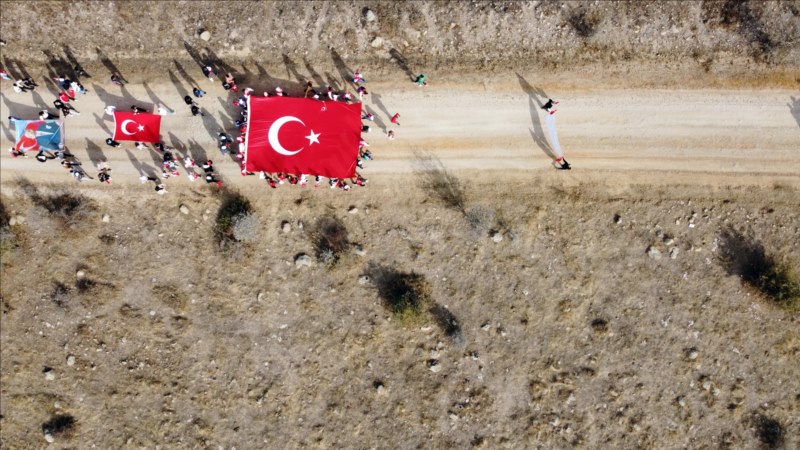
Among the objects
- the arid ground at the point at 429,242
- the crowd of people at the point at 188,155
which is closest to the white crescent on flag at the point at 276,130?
the crowd of people at the point at 188,155

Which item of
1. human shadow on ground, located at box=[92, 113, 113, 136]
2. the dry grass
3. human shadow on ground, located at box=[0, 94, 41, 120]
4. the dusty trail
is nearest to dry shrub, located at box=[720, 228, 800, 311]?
the dry grass

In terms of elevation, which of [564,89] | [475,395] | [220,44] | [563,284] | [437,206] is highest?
[220,44]

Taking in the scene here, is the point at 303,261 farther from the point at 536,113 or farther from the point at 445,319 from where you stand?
the point at 536,113

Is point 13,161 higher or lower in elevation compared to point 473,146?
higher

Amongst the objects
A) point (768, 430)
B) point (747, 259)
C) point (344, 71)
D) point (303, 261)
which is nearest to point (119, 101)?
point (344, 71)

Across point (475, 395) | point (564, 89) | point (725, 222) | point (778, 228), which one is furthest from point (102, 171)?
point (778, 228)

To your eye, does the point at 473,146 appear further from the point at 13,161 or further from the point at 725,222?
the point at 13,161

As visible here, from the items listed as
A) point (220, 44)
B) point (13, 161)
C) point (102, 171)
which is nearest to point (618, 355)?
point (220, 44)

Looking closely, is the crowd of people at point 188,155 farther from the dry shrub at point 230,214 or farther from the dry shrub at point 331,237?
the dry shrub at point 331,237
